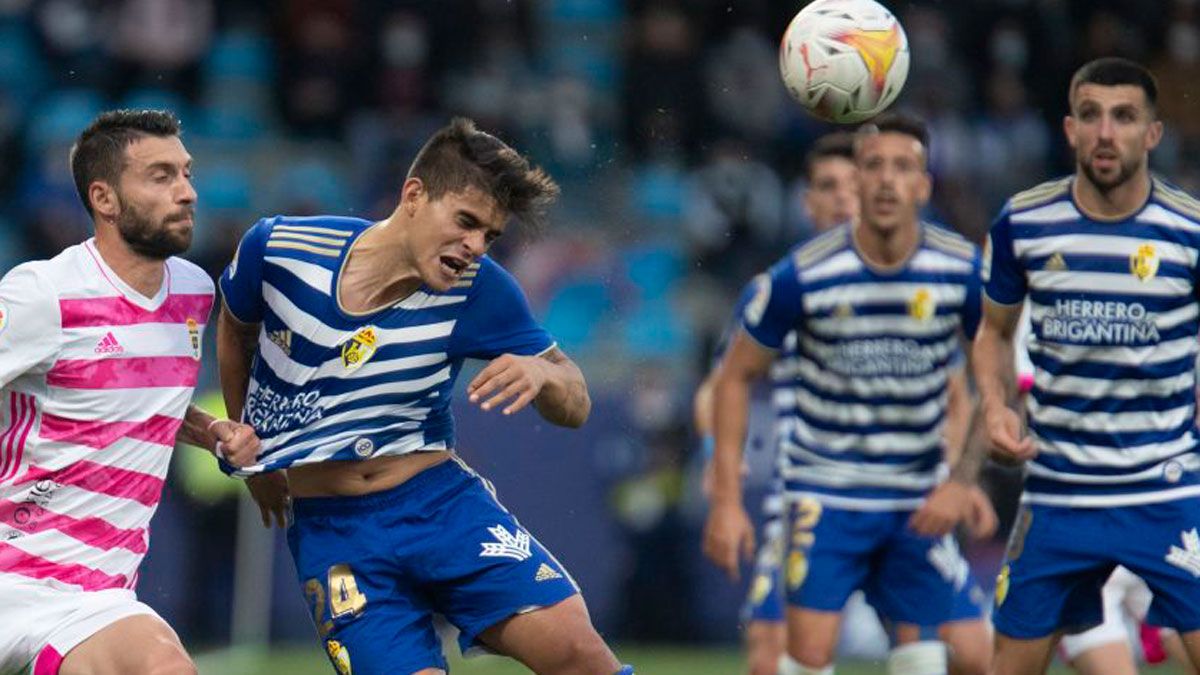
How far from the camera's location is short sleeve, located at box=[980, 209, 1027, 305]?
7730 mm

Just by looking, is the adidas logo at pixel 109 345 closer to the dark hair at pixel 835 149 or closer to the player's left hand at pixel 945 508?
the player's left hand at pixel 945 508

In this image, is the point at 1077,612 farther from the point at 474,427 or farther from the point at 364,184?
the point at 364,184

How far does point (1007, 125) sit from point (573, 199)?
11.5 ft

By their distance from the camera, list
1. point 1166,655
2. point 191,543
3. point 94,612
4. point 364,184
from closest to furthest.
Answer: point 94,612 → point 1166,655 → point 191,543 → point 364,184

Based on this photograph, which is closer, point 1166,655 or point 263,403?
point 263,403

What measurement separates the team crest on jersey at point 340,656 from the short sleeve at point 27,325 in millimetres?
1234

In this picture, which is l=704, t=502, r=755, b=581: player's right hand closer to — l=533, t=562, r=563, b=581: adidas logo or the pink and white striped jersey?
l=533, t=562, r=563, b=581: adidas logo

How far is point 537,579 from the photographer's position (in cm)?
664

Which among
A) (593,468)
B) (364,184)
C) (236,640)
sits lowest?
(236,640)

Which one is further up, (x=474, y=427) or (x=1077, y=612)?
(x=1077, y=612)

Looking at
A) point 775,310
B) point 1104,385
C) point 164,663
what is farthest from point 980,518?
point 164,663

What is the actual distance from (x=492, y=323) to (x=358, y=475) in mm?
634

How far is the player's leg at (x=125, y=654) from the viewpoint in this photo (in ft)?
20.6

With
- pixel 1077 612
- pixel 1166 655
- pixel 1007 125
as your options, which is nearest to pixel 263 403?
pixel 1077 612
